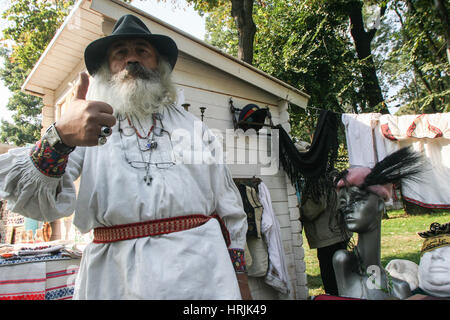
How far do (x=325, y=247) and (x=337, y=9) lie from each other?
880 centimetres

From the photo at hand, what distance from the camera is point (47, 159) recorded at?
108 centimetres

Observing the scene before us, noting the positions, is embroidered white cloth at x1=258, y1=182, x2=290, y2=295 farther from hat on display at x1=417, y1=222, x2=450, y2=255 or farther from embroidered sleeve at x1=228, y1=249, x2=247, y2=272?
embroidered sleeve at x1=228, y1=249, x2=247, y2=272

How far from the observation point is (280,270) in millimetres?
3982

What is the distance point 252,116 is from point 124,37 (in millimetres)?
2988

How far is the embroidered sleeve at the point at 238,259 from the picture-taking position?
152cm

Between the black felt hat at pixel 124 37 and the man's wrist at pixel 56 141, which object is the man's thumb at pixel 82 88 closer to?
the man's wrist at pixel 56 141

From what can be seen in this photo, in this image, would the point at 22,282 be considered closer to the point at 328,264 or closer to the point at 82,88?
the point at 82,88

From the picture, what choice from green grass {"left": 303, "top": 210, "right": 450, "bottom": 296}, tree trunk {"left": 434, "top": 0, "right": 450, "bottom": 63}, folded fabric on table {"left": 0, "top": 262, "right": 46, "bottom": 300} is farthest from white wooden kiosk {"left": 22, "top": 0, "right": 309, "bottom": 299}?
tree trunk {"left": 434, "top": 0, "right": 450, "bottom": 63}

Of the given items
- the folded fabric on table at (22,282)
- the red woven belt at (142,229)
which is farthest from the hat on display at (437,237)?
the folded fabric on table at (22,282)

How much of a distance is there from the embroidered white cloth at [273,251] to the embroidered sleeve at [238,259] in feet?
8.40

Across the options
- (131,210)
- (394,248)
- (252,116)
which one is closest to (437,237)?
(131,210)
